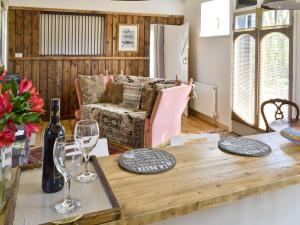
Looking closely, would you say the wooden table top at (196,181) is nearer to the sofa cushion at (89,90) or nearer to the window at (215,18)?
the sofa cushion at (89,90)

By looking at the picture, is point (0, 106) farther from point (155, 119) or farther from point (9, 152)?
point (155, 119)

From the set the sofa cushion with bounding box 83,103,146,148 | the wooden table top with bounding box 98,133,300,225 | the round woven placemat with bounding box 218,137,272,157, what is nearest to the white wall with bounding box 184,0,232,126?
the sofa cushion with bounding box 83,103,146,148

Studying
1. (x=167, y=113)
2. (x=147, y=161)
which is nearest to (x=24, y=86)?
(x=147, y=161)

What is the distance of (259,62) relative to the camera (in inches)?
162

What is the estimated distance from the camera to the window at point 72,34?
5.46m

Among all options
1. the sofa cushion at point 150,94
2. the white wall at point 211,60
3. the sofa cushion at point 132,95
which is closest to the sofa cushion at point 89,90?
the sofa cushion at point 132,95

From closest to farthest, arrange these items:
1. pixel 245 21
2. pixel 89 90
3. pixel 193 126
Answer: pixel 245 21 → pixel 89 90 → pixel 193 126

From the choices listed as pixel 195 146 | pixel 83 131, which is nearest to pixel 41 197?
pixel 83 131

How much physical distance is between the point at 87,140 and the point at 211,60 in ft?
15.6

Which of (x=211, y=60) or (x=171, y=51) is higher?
(x=171, y=51)

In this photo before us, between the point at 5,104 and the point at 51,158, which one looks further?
the point at 51,158

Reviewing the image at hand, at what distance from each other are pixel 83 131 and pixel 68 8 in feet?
16.6

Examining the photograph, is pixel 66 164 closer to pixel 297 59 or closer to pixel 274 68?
pixel 297 59

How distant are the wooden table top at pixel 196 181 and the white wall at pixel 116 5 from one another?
15.9 ft
